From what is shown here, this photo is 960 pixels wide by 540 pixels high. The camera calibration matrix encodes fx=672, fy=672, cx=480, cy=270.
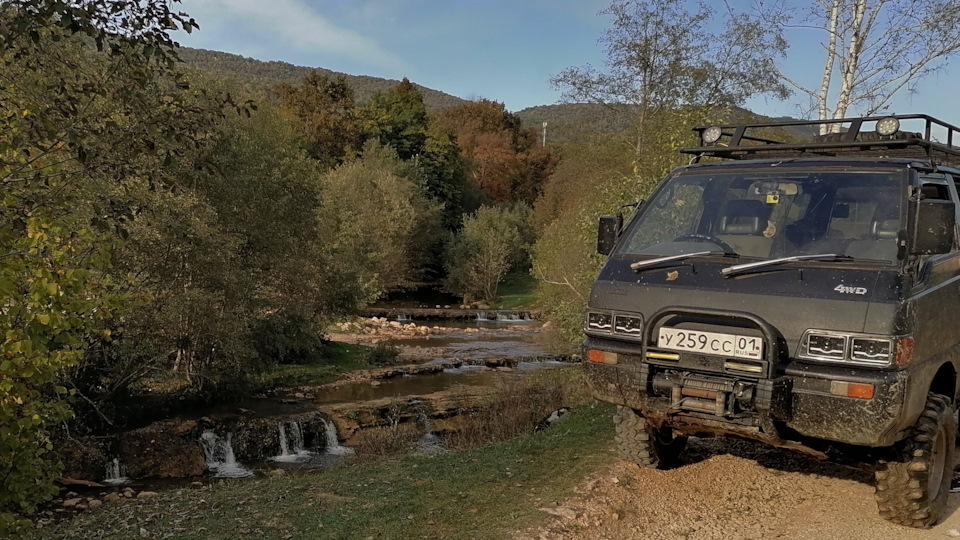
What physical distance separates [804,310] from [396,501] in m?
3.96

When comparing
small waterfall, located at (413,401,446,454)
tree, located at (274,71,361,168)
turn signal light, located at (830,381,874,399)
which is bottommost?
small waterfall, located at (413,401,446,454)

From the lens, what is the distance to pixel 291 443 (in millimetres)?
15328

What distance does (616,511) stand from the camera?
5543mm

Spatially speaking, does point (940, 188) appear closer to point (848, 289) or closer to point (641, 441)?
point (848, 289)

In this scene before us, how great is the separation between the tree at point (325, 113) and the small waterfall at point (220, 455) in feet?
115

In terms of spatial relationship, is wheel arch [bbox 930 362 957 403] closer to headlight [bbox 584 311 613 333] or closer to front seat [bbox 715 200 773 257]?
front seat [bbox 715 200 773 257]

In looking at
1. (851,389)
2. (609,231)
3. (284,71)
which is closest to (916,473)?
(851,389)

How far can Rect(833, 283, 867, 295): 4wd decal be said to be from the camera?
4566 millimetres

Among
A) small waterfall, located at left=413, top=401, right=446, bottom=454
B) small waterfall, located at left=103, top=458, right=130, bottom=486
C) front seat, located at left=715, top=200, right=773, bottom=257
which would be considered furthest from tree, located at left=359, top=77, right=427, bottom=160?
front seat, located at left=715, top=200, right=773, bottom=257

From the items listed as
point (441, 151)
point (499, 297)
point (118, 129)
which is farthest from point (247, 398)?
point (441, 151)

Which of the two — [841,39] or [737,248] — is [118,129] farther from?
[841,39]

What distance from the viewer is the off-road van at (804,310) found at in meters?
4.52

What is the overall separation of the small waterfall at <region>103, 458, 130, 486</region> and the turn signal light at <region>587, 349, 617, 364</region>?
10.9 meters

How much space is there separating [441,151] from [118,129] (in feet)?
162
